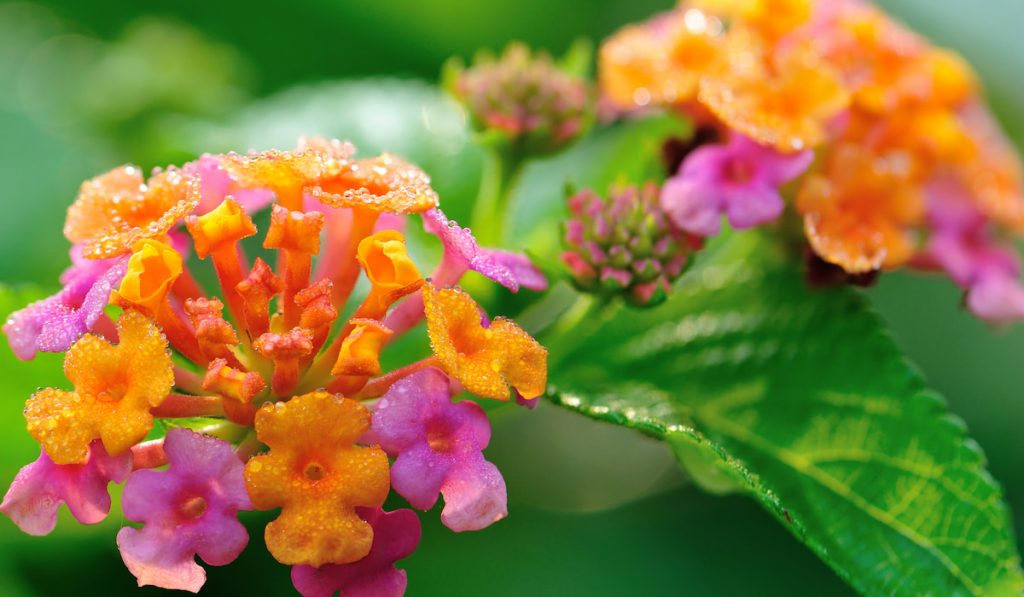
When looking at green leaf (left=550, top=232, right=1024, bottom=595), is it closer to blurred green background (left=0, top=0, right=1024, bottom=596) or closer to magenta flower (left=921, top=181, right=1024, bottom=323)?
magenta flower (left=921, top=181, right=1024, bottom=323)

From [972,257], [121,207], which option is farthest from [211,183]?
[972,257]

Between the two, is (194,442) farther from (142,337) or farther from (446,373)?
(446,373)

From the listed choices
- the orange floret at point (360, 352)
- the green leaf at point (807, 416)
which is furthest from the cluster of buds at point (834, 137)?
the orange floret at point (360, 352)

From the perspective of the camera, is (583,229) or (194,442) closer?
(194,442)

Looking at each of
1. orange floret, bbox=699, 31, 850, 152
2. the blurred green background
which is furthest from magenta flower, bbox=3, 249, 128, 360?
orange floret, bbox=699, 31, 850, 152

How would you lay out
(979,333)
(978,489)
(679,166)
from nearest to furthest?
(978,489), (679,166), (979,333)

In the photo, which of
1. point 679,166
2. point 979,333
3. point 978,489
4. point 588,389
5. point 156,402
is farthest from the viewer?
point 979,333

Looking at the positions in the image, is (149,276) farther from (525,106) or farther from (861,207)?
(861,207)

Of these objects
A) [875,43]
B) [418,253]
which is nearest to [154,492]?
[418,253]
